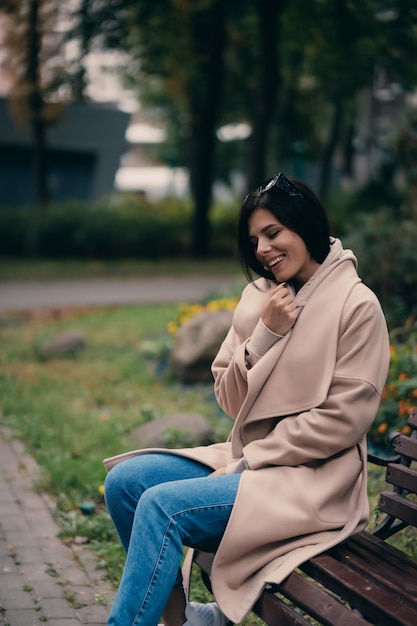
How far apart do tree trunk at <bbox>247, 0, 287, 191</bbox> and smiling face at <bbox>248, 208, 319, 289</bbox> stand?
1276cm

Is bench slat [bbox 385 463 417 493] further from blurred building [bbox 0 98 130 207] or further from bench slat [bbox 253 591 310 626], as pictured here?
blurred building [bbox 0 98 130 207]

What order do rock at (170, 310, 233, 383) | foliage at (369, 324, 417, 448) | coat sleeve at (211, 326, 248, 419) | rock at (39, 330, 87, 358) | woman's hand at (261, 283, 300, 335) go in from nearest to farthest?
woman's hand at (261, 283, 300, 335)
coat sleeve at (211, 326, 248, 419)
foliage at (369, 324, 417, 448)
rock at (170, 310, 233, 383)
rock at (39, 330, 87, 358)

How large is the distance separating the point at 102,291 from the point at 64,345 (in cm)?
630

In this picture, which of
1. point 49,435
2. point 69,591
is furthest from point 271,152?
point 69,591

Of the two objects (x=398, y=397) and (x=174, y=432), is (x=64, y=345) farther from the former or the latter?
(x=398, y=397)

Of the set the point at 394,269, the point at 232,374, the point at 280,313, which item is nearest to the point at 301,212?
the point at 280,313

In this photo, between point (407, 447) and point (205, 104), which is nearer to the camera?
point (407, 447)

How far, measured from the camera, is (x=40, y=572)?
4.07 m

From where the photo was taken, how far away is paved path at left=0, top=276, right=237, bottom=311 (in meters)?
14.0

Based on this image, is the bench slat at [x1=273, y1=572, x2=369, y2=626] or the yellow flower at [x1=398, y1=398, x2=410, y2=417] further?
the yellow flower at [x1=398, y1=398, x2=410, y2=417]

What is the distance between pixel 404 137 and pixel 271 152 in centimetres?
2526

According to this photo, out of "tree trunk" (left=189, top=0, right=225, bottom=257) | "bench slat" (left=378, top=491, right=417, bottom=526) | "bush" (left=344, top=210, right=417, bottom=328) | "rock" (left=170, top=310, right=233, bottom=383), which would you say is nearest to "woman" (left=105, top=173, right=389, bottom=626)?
"bench slat" (left=378, top=491, right=417, bottom=526)

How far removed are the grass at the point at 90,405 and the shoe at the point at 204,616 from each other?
0.63 meters

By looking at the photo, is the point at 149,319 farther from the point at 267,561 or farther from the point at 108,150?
the point at 108,150
